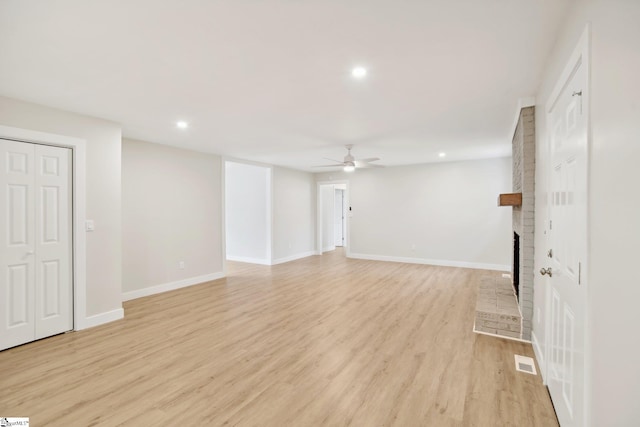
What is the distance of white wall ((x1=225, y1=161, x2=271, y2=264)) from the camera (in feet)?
24.7

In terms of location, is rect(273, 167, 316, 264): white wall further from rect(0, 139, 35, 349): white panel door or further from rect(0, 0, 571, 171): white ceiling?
rect(0, 139, 35, 349): white panel door

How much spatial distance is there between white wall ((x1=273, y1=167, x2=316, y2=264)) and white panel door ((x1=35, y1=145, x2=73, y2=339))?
4.49m

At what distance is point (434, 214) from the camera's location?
283 inches

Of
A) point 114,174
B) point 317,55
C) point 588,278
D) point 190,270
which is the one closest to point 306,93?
point 317,55

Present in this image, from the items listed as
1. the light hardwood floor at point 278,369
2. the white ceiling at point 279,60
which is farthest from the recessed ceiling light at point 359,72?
the light hardwood floor at point 278,369

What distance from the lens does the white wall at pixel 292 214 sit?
25.1ft

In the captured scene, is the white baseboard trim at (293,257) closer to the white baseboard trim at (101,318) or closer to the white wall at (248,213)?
the white wall at (248,213)

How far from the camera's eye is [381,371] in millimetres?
2512

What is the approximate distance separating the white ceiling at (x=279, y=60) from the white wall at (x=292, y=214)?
3781 mm

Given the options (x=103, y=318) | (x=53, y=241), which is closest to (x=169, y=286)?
(x=103, y=318)

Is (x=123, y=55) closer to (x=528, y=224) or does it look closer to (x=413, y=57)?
(x=413, y=57)

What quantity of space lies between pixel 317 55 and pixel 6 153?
3389 millimetres

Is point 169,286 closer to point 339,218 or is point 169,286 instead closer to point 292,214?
point 292,214

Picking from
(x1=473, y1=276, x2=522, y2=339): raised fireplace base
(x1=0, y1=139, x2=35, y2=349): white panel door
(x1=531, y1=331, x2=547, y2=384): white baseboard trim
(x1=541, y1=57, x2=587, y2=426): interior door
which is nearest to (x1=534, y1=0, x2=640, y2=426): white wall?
(x1=541, y1=57, x2=587, y2=426): interior door
